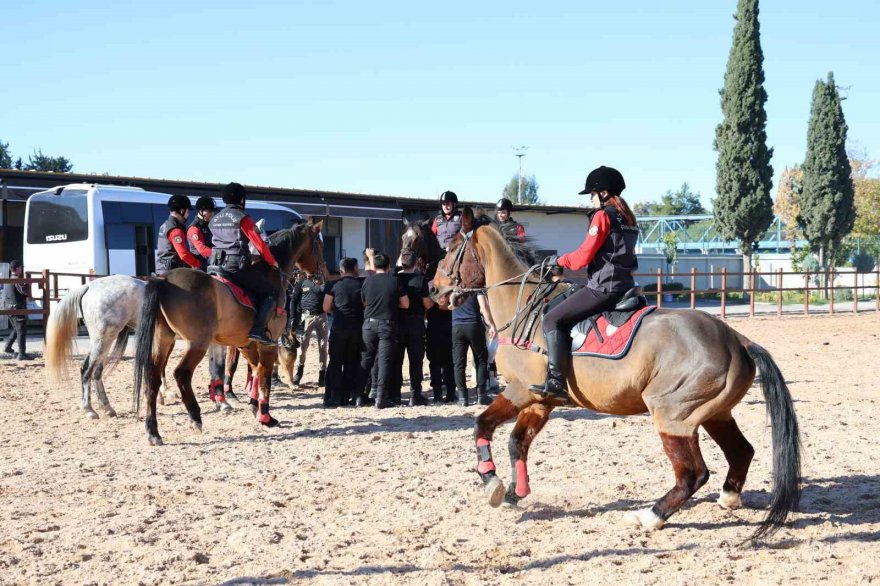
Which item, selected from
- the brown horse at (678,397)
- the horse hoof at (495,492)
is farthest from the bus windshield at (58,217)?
the horse hoof at (495,492)

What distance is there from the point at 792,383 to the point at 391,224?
21.8 m

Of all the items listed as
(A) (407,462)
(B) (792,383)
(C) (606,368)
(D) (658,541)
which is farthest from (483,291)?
(B) (792,383)

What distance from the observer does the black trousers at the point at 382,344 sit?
10805 millimetres

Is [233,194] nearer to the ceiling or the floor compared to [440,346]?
nearer to the ceiling

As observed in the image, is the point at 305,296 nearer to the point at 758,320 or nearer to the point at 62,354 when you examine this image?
the point at 62,354

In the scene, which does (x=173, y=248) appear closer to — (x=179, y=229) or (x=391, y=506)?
(x=179, y=229)

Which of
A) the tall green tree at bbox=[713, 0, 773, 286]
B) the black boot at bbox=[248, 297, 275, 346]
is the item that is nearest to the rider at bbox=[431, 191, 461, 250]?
the black boot at bbox=[248, 297, 275, 346]

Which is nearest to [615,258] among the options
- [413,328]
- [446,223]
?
[446,223]

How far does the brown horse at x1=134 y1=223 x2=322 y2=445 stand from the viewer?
8.46 m

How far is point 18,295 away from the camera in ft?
57.1

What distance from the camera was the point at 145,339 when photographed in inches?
329

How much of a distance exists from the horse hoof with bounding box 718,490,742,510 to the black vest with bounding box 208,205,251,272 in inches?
223

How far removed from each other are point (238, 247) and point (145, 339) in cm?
152

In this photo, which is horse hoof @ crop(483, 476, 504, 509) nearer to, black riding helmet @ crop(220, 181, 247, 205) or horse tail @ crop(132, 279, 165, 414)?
horse tail @ crop(132, 279, 165, 414)
